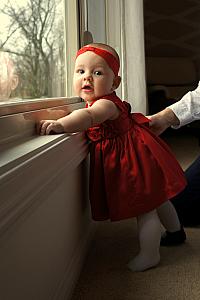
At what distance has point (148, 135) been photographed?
128 cm

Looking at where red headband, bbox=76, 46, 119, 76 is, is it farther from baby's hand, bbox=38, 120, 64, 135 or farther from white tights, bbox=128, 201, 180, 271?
white tights, bbox=128, 201, 180, 271

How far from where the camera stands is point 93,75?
1239 millimetres

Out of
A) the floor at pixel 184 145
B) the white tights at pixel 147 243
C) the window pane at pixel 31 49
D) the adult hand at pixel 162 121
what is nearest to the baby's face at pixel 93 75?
the window pane at pixel 31 49

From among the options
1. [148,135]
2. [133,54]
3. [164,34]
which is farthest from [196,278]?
[164,34]

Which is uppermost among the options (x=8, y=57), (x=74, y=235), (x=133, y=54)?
(x=133, y=54)

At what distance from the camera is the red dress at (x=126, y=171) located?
1.21m

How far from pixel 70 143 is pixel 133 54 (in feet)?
3.12

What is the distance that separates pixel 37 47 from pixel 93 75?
22cm

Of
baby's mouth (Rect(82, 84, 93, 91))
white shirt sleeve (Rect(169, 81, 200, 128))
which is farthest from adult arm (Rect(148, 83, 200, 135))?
baby's mouth (Rect(82, 84, 93, 91))

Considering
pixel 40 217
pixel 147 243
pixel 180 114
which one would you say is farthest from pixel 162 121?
pixel 40 217

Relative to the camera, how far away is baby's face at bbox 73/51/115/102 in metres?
1.23

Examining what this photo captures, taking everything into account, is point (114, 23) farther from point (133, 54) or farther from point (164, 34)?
point (164, 34)

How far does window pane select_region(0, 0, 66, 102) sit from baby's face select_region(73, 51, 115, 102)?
143 mm

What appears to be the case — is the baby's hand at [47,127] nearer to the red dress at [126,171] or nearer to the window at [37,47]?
the window at [37,47]
